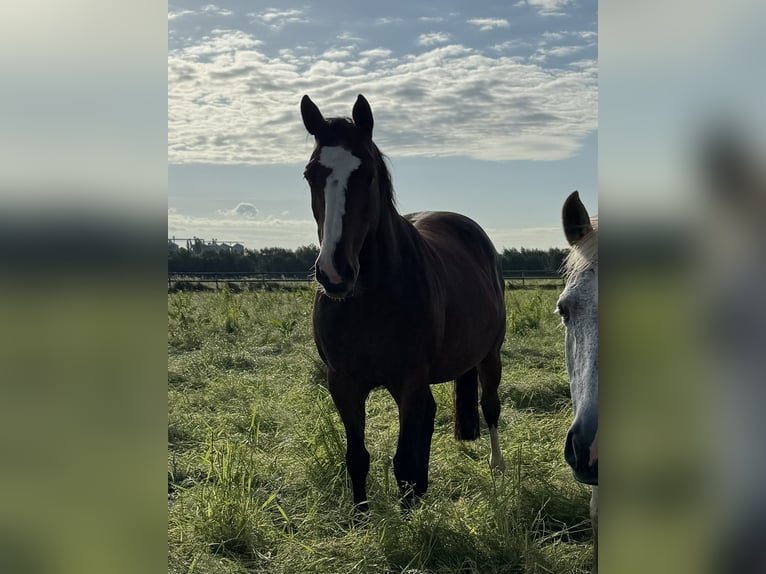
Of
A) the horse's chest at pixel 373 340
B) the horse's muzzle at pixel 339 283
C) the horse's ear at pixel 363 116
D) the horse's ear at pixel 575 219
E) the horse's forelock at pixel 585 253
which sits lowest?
the horse's chest at pixel 373 340

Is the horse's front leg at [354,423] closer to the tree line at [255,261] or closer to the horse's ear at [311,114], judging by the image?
the horse's ear at [311,114]

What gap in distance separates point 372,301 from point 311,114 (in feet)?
3.30

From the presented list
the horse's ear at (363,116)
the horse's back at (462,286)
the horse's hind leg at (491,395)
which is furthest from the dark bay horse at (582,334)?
→ the horse's hind leg at (491,395)

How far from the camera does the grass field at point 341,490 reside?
2439 mm

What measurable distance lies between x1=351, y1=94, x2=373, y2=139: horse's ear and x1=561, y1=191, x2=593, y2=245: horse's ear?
138cm

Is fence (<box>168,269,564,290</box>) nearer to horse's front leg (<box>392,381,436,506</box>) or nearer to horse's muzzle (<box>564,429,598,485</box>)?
horse's front leg (<box>392,381,436,506</box>)

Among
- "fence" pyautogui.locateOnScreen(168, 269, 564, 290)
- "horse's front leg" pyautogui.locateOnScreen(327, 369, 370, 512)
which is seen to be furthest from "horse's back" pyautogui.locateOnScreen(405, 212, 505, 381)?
"fence" pyautogui.locateOnScreen(168, 269, 564, 290)

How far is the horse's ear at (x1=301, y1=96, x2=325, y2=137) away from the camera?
2764 mm

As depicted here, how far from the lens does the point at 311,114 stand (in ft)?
9.10

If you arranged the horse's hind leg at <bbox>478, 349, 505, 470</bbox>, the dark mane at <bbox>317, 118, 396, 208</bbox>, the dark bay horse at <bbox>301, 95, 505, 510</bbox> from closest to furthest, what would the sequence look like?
the dark bay horse at <bbox>301, 95, 505, 510</bbox>, the dark mane at <bbox>317, 118, 396, 208</bbox>, the horse's hind leg at <bbox>478, 349, 505, 470</bbox>

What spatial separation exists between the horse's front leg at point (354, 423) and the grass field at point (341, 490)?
11 cm

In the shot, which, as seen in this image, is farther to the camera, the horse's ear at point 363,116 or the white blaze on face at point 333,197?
the horse's ear at point 363,116
